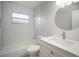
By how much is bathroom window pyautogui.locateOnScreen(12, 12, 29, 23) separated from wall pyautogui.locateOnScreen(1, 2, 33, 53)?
0.13m

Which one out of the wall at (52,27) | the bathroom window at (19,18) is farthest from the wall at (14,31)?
the wall at (52,27)

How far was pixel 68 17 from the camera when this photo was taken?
1.55 m

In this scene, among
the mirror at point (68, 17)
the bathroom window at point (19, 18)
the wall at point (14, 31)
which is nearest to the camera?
the mirror at point (68, 17)

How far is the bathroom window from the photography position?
2.61 m

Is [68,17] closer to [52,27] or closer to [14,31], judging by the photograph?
[52,27]

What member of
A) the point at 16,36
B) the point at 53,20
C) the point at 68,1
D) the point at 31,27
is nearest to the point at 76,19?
the point at 68,1

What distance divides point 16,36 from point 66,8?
2242mm

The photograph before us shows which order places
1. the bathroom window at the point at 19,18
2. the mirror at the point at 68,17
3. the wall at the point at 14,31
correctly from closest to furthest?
1. the mirror at the point at 68,17
2. the wall at the point at 14,31
3. the bathroom window at the point at 19,18

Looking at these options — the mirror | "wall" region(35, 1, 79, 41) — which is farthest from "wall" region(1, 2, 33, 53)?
the mirror

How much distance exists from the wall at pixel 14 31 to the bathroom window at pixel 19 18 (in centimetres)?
13

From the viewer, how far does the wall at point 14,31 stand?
236 cm

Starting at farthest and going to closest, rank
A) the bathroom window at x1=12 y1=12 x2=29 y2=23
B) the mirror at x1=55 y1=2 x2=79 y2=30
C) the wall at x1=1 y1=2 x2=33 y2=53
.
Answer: the bathroom window at x1=12 y1=12 x2=29 y2=23
the wall at x1=1 y1=2 x2=33 y2=53
the mirror at x1=55 y1=2 x2=79 y2=30

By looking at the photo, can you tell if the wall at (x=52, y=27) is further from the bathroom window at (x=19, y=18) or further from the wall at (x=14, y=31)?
the bathroom window at (x=19, y=18)

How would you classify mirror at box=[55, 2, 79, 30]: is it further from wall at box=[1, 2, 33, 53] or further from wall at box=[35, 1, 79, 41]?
wall at box=[1, 2, 33, 53]
